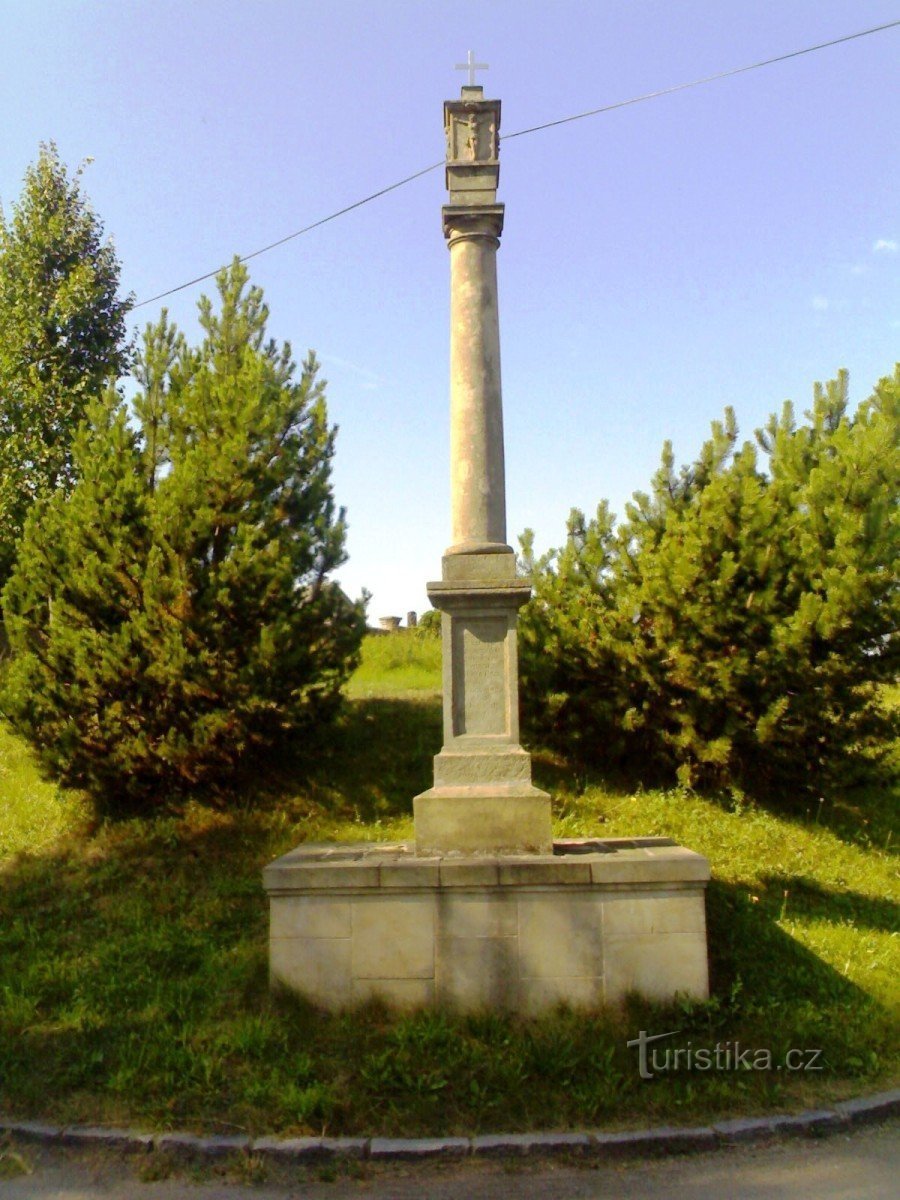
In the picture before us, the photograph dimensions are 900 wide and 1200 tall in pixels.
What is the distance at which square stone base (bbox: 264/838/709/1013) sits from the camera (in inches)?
206

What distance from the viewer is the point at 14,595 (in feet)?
28.5

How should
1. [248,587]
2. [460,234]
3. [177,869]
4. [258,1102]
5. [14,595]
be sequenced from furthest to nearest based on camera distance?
[14,595] → [248,587] → [177,869] → [460,234] → [258,1102]

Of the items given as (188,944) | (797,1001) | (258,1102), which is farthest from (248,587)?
(797,1001)

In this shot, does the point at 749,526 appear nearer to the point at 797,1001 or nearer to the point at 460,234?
the point at 460,234

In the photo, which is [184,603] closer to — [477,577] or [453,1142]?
[477,577]

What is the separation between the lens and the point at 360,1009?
5230 mm

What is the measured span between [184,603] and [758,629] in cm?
498

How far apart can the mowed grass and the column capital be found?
190 inches

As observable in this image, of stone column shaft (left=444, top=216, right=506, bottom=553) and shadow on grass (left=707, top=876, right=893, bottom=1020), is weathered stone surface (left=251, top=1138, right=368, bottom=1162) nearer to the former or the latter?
shadow on grass (left=707, top=876, right=893, bottom=1020)

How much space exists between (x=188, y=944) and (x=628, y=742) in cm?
459

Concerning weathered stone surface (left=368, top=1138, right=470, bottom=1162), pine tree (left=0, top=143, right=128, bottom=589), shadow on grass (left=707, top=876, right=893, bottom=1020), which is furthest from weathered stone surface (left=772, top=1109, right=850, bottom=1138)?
pine tree (left=0, top=143, right=128, bottom=589)

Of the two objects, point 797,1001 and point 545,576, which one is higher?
point 545,576

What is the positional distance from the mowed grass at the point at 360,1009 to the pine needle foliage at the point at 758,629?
62 centimetres

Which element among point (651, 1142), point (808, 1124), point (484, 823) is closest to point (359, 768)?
point (484, 823)
